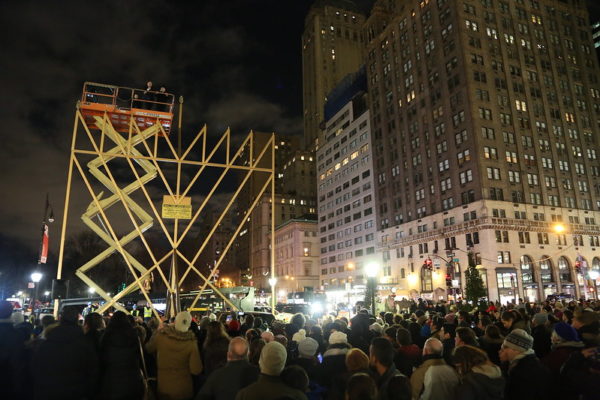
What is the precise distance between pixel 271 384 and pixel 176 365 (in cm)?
242

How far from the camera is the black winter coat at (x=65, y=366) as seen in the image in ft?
Result: 16.6

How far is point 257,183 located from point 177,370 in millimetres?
148181

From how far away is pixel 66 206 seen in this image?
14.2m

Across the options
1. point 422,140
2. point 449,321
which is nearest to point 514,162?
point 422,140

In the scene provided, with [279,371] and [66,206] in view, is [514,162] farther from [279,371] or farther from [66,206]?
[279,371]

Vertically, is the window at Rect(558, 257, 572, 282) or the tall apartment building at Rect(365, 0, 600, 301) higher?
the tall apartment building at Rect(365, 0, 600, 301)

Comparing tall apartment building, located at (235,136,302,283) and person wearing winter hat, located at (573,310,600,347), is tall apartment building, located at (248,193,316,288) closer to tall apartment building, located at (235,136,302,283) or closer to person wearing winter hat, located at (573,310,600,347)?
tall apartment building, located at (235,136,302,283)

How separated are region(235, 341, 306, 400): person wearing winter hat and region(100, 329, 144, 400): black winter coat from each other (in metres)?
2.27

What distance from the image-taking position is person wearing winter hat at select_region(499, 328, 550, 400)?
508cm

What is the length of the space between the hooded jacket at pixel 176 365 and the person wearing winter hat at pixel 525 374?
4.02 meters

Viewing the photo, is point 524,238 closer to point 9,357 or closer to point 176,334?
point 176,334

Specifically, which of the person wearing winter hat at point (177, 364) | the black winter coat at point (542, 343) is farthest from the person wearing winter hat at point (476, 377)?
the black winter coat at point (542, 343)

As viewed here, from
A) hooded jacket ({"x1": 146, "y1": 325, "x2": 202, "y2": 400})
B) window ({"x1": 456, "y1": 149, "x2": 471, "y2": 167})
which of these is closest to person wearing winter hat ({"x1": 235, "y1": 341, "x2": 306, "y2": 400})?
hooded jacket ({"x1": 146, "y1": 325, "x2": 202, "y2": 400})

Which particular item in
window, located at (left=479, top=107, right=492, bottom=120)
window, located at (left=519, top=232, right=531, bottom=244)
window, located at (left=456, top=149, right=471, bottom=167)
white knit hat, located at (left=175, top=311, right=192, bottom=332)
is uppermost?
window, located at (left=479, top=107, right=492, bottom=120)
